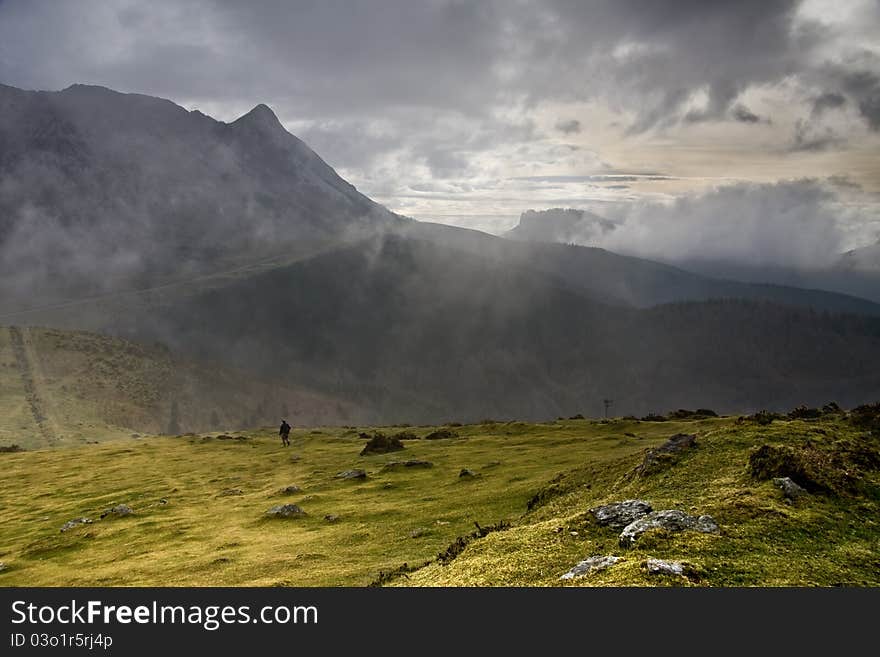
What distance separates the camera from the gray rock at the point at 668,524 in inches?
530

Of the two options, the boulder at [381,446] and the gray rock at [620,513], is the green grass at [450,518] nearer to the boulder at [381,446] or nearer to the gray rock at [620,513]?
the gray rock at [620,513]

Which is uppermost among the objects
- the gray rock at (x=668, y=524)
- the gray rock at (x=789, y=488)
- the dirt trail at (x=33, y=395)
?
the gray rock at (x=789, y=488)

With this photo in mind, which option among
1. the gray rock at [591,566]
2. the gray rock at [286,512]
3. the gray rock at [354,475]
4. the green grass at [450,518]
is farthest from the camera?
the gray rock at [354,475]

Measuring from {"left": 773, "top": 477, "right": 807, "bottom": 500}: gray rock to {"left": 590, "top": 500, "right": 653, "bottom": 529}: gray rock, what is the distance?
357 centimetres

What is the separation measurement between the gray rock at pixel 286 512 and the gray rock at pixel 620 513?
81.6ft

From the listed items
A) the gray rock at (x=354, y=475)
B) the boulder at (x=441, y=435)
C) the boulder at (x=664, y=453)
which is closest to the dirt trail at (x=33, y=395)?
the boulder at (x=441, y=435)

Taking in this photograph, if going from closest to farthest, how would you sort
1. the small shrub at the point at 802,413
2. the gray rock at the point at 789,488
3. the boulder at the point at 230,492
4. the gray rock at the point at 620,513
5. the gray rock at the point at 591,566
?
1. the gray rock at the point at 591,566
2. the gray rock at the point at 620,513
3. the gray rock at the point at 789,488
4. the small shrub at the point at 802,413
5. the boulder at the point at 230,492

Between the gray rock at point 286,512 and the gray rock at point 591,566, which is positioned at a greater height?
the gray rock at point 591,566

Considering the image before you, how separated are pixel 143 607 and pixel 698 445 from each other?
17.8m

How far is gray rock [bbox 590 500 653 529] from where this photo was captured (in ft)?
49.2

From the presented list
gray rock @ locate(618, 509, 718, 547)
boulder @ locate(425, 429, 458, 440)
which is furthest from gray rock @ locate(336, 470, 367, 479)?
gray rock @ locate(618, 509, 718, 547)

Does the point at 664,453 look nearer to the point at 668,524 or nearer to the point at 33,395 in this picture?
the point at 668,524

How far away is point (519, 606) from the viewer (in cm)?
1040

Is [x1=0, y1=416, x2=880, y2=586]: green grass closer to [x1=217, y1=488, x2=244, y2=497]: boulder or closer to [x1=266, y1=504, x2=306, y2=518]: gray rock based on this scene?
[x1=217, y1=488, x2=244, y2=497]: boulder
